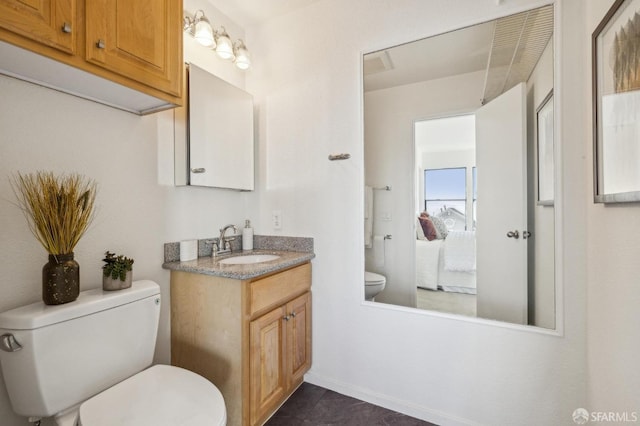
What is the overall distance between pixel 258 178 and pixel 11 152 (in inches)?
50.5

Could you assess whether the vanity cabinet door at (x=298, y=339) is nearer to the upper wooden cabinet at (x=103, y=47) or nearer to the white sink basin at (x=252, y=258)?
the white sink basin at (x=252, y=258)

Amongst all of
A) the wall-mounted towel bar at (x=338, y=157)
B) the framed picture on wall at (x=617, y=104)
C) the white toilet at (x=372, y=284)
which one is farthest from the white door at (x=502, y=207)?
the wall-mounted towel bar at (x=338, y=157)

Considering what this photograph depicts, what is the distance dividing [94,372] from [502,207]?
6.47ft

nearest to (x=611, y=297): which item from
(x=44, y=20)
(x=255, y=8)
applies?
(x=44, y=20)

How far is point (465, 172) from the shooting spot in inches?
59.0

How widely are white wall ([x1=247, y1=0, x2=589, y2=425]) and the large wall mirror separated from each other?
0.07 m

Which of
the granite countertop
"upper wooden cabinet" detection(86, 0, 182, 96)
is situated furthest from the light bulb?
the granite countertop

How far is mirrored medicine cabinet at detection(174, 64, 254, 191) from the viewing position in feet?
5.29

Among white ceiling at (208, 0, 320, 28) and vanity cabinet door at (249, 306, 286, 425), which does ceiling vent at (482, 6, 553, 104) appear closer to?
white ceiling at (208, 0, 320, 28)

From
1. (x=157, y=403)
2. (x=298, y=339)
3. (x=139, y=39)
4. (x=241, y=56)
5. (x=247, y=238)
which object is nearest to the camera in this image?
(x=157, y=403)

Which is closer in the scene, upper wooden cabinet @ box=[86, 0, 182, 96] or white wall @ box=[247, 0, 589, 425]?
upper wooden cabinet @ box=[86, 0, 182, 96]

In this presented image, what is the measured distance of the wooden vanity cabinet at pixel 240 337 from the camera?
1329 millimetres

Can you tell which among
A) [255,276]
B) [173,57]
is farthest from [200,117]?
[255,276]

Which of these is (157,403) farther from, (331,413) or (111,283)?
(331,413)
